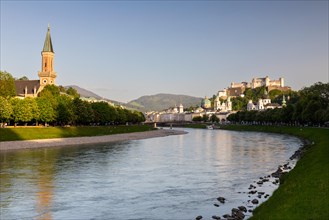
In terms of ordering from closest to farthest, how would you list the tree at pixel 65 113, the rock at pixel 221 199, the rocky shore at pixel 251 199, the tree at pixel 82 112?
the rocky shore at pixel 251 199
the rock at pixel 221 199
the tree at pixel 65 113
the tree at pixel 82 112

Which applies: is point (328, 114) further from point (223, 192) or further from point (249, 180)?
point (223, 192)

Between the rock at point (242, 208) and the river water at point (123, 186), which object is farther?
the river water at point (123, 186)

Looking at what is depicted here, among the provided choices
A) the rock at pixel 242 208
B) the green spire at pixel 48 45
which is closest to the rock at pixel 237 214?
the rock at pixel 242 208

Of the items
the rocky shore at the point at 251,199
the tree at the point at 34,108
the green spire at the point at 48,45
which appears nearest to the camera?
the rocky shore at the point at 251,199

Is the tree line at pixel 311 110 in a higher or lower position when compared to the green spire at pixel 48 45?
lower

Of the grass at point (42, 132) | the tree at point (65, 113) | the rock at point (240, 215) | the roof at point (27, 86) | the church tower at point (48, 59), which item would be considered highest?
the church tower at point (48, 59)

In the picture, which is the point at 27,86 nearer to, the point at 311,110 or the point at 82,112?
the point at 82,112

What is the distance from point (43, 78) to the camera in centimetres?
17625

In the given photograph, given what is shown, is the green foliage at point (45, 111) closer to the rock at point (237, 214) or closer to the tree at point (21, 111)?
the tree at point (21, 111)

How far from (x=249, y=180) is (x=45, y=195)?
16984mm

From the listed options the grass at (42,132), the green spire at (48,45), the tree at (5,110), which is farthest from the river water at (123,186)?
the green spire at (48,45)

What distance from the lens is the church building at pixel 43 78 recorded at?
165750 millimetres

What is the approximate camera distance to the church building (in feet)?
544

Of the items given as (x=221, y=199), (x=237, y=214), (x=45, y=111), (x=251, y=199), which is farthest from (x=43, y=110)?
(x=237, y=214)
